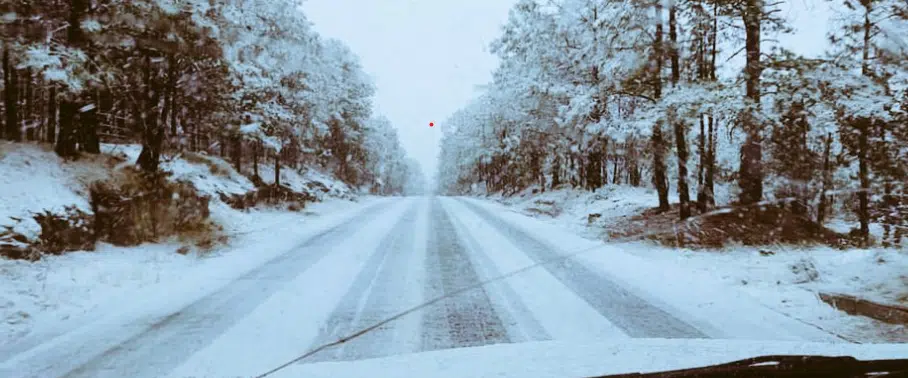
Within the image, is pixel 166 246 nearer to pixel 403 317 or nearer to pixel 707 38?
pixel 403 317

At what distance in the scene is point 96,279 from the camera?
686cm

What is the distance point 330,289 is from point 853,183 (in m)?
12.3

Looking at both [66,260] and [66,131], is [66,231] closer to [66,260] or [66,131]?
[66,260]

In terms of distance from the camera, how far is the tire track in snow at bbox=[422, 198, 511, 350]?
4.69m

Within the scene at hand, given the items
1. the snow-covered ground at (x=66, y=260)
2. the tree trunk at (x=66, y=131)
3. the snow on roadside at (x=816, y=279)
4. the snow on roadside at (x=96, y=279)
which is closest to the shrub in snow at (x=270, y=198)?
the snow-covered ground at (x=66, y=260)

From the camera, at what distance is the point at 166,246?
9828mm

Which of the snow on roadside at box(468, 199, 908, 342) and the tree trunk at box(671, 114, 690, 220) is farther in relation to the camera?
the tree trunk at box(671, 114, 690, 220)

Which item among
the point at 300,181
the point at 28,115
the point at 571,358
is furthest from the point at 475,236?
the point at 300,181

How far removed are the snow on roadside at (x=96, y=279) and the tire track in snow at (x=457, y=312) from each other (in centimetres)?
305

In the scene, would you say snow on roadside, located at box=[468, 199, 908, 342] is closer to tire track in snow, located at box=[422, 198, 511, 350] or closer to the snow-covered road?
the snow-covered road

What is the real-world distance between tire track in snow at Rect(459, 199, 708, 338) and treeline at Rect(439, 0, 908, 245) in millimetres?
4580

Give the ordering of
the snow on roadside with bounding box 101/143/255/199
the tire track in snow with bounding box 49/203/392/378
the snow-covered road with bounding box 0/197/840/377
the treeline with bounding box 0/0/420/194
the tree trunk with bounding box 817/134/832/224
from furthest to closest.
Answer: the snow on roadside with bounding box 101/143/255/199
the tree trunk with bounding box 817/134/832/224
the treeline with bounding box 0/0/420/194
the snow-covered road with bounding box 0/197/840/377
the tire track in snow with bounding box 49/203/392/378

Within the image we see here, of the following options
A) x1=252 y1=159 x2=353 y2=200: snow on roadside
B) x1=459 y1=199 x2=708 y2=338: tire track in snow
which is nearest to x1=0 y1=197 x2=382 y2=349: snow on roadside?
x1=459 y1=199 x2=708 y2=338: tire track in snow

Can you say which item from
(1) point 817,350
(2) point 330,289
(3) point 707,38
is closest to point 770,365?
(1) point 817,350
